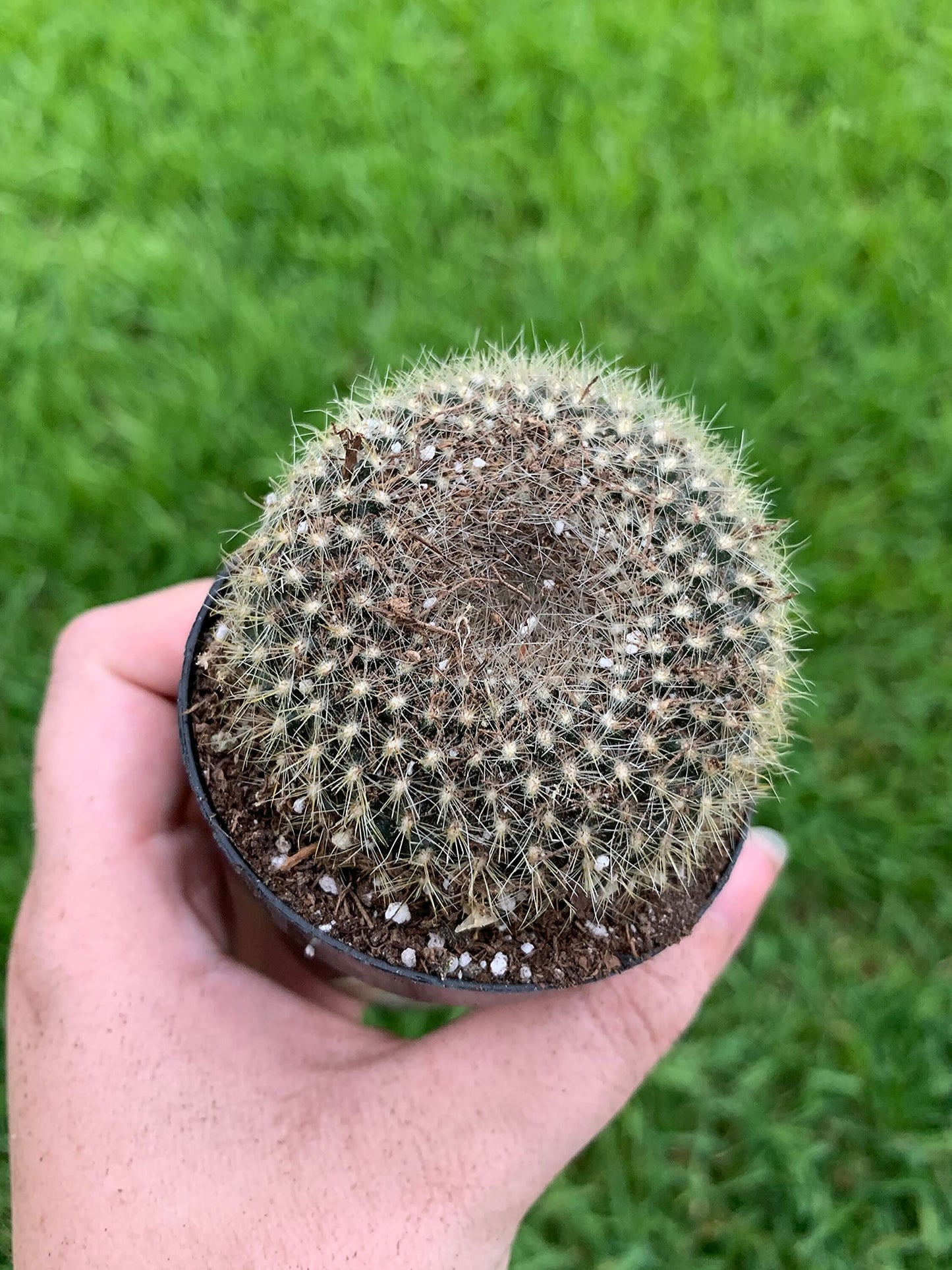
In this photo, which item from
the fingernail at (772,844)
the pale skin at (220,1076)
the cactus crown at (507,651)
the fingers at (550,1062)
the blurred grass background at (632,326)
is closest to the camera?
the cactus crown at (507,651)

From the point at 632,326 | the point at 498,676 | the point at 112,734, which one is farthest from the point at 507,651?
the point at 632,326

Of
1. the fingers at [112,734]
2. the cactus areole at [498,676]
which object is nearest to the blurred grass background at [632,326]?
the fingers at [112,734]

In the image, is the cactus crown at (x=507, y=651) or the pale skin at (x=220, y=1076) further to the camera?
the pale skin at (x=220, y=1076)

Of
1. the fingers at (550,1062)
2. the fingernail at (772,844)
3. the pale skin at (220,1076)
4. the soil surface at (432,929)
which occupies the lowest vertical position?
the pale skin at (220,1076)

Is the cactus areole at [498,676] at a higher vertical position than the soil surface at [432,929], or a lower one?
higher

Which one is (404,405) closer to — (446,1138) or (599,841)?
(599,841)

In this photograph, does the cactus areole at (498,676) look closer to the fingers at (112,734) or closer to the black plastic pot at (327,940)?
the black plastic pot at (327,940)

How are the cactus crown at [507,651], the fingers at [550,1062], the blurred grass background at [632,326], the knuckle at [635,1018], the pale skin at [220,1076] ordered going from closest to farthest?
the cactus crown at [507,651]
the pale skin at [220,1076]
the fingers at [550,1062]
the knuckle at [635,1018]
the blurred grass background at [632,326]

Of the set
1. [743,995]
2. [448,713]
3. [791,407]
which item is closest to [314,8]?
[791,407]
